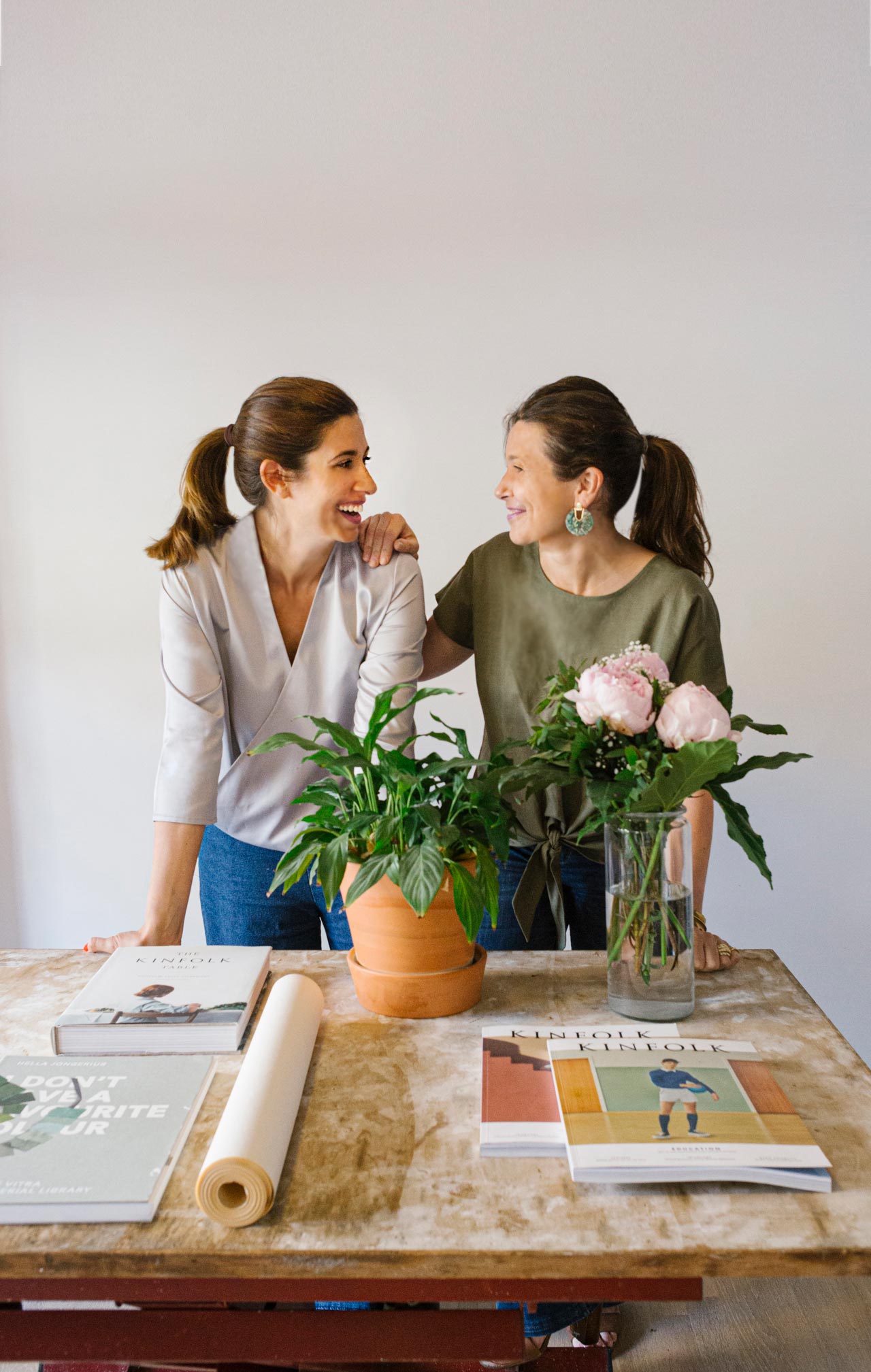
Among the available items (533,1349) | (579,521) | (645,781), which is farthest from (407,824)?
(533,1349)

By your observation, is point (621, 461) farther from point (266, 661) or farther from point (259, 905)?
point (259, 905)

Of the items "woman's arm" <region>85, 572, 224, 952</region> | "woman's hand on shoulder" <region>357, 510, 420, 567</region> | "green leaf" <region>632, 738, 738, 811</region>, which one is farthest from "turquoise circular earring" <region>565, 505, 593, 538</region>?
"green leaf" <region>632, 738, 738, 811</region>

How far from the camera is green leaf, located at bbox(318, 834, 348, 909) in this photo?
1.19 metres

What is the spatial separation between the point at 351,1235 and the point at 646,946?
0.49 m

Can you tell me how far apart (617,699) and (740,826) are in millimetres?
200

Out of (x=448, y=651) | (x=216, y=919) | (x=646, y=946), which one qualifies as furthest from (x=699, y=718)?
(x=216, y=919)

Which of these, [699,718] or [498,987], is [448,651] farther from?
[699,718]

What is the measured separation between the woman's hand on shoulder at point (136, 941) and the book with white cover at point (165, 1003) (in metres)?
0.11

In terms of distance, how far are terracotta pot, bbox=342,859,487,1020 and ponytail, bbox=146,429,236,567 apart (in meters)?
0.72

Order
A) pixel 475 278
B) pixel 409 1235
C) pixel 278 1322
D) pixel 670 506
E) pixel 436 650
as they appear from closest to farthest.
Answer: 1. pixel 409 1235
2. pixel 278 1322
3. pixel 670 506
4. pixel 436 650
5. pixel 475 278

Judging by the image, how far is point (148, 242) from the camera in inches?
109

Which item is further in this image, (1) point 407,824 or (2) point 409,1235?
(1) point 407,824

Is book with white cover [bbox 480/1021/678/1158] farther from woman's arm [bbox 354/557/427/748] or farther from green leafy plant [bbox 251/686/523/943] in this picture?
woman's arm [bbox 354/557/427/748]

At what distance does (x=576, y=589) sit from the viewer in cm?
182
